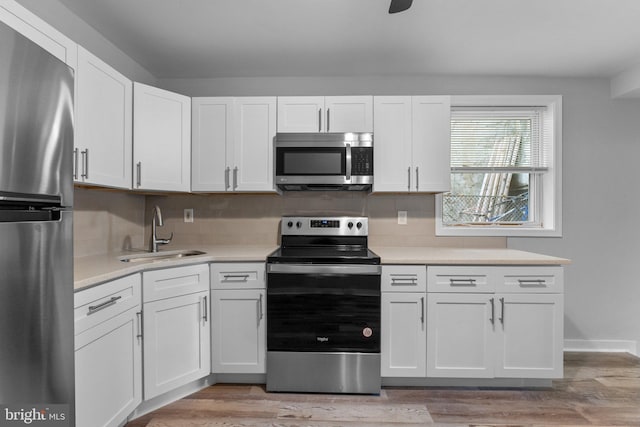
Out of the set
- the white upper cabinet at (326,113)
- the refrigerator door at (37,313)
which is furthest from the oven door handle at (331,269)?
the refrigerator door at (37,313)

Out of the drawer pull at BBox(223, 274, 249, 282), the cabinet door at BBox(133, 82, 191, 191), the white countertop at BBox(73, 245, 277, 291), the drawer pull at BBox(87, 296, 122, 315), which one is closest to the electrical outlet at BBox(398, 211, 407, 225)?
the white countertop at BBox(73, 245, 277, 291)

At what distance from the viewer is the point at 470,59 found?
2760 millimetres

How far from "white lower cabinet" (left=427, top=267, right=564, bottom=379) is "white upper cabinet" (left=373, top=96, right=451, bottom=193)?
74 cm

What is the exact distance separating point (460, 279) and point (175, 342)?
1881mm

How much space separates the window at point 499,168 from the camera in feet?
10.2

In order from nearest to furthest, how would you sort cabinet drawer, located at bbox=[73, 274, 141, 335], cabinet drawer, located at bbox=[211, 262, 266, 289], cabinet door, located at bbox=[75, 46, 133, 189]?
cabinet drawer, located at bbox=[73, 274, 141, 335], cabinet door, located at bbox=[75, 46, 133, 189], cabinet drawer, located at bbox=[211, 262, 266, 289]

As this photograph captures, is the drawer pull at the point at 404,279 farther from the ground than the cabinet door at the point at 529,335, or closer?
farther from the ground

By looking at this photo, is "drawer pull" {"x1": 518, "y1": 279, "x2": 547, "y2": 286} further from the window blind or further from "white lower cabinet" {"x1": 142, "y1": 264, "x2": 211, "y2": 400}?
"white lower cabinet" {"x1": 142, "y1": 264, "x2": 211, "y2": 400}

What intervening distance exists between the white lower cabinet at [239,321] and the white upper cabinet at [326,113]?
1.13m

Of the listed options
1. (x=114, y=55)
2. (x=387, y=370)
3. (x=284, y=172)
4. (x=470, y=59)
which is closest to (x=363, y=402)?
(x=387, y=370)

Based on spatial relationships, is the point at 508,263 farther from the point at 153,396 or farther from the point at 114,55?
the point at 114,55

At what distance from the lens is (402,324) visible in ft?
7.75

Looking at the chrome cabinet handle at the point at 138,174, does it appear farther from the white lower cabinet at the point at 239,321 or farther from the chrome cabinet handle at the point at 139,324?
the chrome cabinet handle at the point at 139,324

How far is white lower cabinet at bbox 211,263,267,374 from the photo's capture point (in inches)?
94.4
